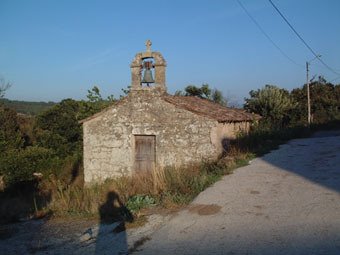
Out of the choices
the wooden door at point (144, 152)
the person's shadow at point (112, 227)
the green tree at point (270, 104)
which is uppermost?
the green tree at point (270, 104)

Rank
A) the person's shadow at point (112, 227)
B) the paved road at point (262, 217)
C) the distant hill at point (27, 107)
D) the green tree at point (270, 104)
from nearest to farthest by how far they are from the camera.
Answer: the paved road at point (262, 217) < the person's shadow at point (112, 227) < the green tree at point (270, 104) < the distant hill at point (27, 107)

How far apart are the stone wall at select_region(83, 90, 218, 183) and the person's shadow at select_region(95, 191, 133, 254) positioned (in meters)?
5.56

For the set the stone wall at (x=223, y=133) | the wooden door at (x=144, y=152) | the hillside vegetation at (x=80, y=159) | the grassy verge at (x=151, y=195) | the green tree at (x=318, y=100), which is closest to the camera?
the grassy verge at (x=151, y=195)

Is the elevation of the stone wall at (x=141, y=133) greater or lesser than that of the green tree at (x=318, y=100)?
lesser

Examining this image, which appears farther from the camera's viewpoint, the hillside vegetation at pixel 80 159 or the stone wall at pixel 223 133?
the stone wall at pixel 223 133

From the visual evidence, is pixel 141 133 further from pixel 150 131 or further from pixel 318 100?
pixel 318 100

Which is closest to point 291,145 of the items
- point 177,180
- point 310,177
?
point 310,177

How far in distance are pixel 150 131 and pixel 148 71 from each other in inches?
93.8

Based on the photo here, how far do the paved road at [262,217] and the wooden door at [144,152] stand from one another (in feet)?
19.0

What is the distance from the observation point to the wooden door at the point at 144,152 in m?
14.9

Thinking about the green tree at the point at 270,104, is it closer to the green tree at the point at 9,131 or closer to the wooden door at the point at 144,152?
the wooden door at the point at 144,152

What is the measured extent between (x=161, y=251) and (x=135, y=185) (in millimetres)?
4584

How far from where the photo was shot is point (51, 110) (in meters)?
26.8

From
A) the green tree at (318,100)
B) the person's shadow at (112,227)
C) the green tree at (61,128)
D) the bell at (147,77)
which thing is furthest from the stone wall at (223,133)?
the green tree at (318,100)
